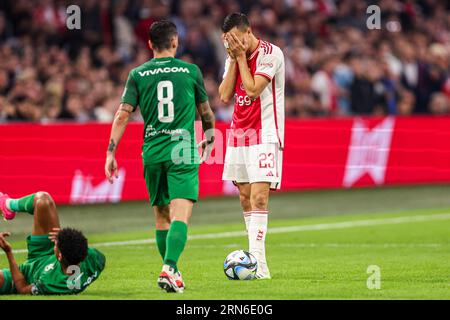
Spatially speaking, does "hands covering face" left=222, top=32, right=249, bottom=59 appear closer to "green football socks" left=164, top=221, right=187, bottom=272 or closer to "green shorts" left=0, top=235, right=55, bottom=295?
"green football socks" left=164, top=221, right=187, bottom=272

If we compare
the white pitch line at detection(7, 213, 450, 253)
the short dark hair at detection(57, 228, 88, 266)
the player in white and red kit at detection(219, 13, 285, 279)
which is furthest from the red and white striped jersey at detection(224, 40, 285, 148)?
the white pitch line at detection(7, 213, 450, 253)

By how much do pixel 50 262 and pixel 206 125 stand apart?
195 cm

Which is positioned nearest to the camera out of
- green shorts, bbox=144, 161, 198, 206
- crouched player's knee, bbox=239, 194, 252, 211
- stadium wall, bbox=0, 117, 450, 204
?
green shorts, bbox=144, 161, 198, 206

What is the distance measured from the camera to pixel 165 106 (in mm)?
10422

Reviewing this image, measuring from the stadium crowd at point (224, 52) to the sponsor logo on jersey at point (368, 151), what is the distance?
1.59m

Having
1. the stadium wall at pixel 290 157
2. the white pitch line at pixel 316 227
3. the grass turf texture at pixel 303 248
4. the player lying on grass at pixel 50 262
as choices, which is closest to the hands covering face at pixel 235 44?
the grass turf texture at pixel 303 248

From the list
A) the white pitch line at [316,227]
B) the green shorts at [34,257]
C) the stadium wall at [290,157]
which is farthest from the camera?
the stadium wall at [290,157]

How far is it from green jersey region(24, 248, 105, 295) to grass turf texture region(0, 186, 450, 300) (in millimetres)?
142

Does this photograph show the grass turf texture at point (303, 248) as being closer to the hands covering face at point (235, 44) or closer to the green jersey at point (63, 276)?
the green jersey at point (63, 276)

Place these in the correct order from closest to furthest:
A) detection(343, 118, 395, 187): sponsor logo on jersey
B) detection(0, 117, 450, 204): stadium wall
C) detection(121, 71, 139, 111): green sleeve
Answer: detection(121, 71, 139, 111): green sleeve < detection(0, 117, 450, 204): stadium wall < detection(343, 118, 395, 187): sponsor logo on jersey

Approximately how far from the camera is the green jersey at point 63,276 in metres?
9.81

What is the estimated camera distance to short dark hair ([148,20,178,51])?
1036 cm
